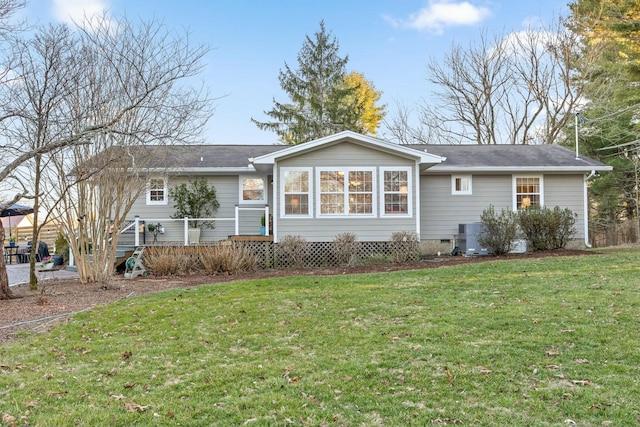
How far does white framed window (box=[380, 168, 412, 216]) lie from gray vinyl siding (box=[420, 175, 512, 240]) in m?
2.16

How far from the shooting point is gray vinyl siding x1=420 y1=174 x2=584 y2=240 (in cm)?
1513

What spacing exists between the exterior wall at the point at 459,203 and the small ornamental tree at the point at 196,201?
22.4 ft

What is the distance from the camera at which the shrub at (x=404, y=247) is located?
12711 millimetres

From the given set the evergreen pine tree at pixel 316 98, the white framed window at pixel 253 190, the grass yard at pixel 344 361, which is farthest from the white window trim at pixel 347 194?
the evergreen pine tree at pixel 316 98

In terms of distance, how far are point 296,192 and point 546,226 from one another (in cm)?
691

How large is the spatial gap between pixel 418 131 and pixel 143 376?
27.4m

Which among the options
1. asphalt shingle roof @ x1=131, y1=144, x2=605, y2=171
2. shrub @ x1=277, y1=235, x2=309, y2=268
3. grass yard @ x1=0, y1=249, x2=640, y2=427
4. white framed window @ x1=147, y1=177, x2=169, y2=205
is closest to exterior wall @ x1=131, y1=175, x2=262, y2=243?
white framed window @ x1=147, y1=177, x2=169, y2=205

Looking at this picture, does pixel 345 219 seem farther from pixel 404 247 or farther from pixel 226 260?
pixel 226 260

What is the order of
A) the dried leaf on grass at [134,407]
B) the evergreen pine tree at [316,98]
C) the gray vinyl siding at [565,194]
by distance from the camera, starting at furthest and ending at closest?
the evergreen pine tree at [316,98] < the gray vinyl siding at [565,194] < the dried leaf on grass at [134,407]

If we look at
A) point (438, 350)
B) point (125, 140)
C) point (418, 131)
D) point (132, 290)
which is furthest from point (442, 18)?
point (438, 350)

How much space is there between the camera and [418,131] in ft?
96.8

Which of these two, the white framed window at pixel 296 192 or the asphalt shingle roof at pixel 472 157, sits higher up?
the asphalt shingle roof at pixel 472 157

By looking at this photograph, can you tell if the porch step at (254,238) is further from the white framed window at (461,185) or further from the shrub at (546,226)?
the shrub at (546,226)

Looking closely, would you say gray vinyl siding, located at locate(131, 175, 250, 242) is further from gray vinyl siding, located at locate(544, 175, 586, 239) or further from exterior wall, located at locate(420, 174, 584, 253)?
gray vinyl siding, located at locate(544, 175, 586, 239)
